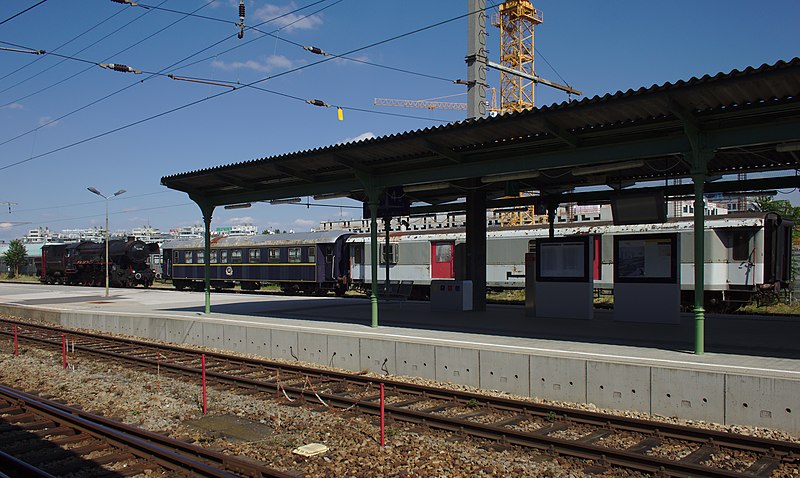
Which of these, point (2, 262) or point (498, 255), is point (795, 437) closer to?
point (498, 255)

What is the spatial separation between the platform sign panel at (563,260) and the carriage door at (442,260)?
11.1 meters

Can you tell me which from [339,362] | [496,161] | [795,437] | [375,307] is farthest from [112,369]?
[795,437]

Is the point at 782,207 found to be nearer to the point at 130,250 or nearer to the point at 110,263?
the point at 130,250

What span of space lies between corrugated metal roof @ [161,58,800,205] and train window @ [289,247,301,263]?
14.4m

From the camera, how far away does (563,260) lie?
1554cm

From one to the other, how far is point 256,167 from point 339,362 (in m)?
5.52

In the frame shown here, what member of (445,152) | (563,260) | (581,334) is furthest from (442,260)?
(445,152)

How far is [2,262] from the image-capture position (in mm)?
81000

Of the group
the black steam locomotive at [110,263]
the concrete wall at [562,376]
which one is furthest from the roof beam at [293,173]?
the black steam locomotive at [110,263]

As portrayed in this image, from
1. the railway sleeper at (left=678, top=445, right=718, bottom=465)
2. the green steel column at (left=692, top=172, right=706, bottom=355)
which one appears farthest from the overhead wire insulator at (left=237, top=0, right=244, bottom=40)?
the railway sleeper at (left=678, top=445, right=718, bottom=465)

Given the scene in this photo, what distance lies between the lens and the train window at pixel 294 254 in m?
32.2

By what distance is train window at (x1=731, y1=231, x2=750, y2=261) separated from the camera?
19.6m

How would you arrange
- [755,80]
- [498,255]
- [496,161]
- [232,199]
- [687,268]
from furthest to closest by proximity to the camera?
1. [498,255]
2. [687,268]
3. [232,199]
4. [496,161]
5. [755,80]

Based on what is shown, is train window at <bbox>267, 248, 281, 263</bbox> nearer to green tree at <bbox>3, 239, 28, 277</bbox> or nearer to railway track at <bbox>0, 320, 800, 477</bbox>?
railway track at <bbox>0, 320, 800, 477</bbox>
